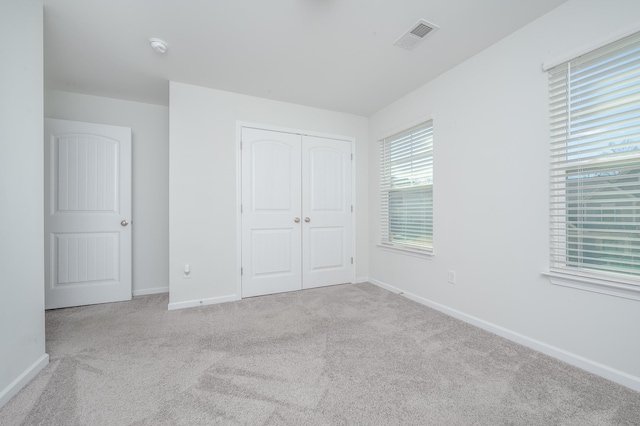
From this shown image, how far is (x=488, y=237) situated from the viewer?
2.26 meters

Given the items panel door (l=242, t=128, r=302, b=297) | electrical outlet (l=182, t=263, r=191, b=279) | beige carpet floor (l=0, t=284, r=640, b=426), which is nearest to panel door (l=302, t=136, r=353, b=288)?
panel door (l=242, t=128, r=302, b=297)

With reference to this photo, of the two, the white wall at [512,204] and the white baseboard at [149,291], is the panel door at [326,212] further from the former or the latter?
the white baseboard at [149,291]

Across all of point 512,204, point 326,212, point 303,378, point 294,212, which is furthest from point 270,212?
point 512,204

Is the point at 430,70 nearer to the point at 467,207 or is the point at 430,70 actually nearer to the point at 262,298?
the point at 467,207

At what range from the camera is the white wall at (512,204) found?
1622mm

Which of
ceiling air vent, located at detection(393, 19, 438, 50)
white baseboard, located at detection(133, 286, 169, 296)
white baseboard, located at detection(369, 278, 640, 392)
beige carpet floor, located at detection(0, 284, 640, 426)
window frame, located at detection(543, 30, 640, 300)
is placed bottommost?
white baseboard, located at detection(133, 286, 169, 296)

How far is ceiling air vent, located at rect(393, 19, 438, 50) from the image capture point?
199 centimetres

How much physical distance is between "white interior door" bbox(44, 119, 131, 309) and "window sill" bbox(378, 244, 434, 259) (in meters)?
3.39

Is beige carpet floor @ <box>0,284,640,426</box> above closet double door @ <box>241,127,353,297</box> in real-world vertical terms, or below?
below

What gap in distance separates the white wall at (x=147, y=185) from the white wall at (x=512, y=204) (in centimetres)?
346

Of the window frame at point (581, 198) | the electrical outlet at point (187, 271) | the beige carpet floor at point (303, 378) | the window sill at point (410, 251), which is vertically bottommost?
the beige carpet floor at point (303, 378)

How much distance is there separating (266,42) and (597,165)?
2.64m

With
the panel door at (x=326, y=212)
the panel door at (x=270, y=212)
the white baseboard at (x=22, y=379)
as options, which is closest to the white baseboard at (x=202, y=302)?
the panel door at (x=270, y=212)

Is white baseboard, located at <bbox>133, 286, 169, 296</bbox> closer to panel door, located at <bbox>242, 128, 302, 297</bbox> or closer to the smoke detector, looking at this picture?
panel door, located at <bbox>242, 128, 302, 297</bbox>
